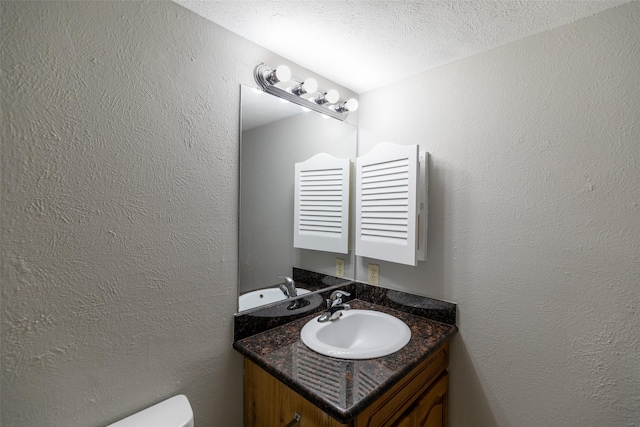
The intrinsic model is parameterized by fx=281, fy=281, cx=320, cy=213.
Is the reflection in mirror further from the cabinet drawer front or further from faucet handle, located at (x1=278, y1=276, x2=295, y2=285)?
the cabinet drawer front

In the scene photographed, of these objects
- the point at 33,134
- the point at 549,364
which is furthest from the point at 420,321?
the point at 33,134

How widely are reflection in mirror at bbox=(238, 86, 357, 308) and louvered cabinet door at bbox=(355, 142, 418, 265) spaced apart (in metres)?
0.26

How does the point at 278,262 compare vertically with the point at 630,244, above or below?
below

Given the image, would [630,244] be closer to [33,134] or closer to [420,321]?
[420,321]

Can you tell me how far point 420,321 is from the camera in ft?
4.72

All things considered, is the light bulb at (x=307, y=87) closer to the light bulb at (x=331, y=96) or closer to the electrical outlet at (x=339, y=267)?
the light bulb at (x=331, y=96)

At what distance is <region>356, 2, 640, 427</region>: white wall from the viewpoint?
100 cm

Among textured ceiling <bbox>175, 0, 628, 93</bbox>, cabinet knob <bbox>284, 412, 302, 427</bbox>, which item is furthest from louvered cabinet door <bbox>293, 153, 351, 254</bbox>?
cabinet knob <bbox>284, 412, 302, 427</bbox>

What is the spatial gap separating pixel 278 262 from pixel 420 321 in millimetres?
786

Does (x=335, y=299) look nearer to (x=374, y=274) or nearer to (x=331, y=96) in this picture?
(x=374, y=274)

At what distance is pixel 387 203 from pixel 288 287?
671mm

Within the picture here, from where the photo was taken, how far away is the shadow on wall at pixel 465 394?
1284 millimetres

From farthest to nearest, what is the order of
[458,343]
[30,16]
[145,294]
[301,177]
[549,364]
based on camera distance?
[301,177] → [458,343] → [549,364] → [145,294] → [30,16]

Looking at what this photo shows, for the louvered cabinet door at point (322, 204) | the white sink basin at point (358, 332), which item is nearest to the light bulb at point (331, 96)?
the louvered cabinet door at point (322, 204)
